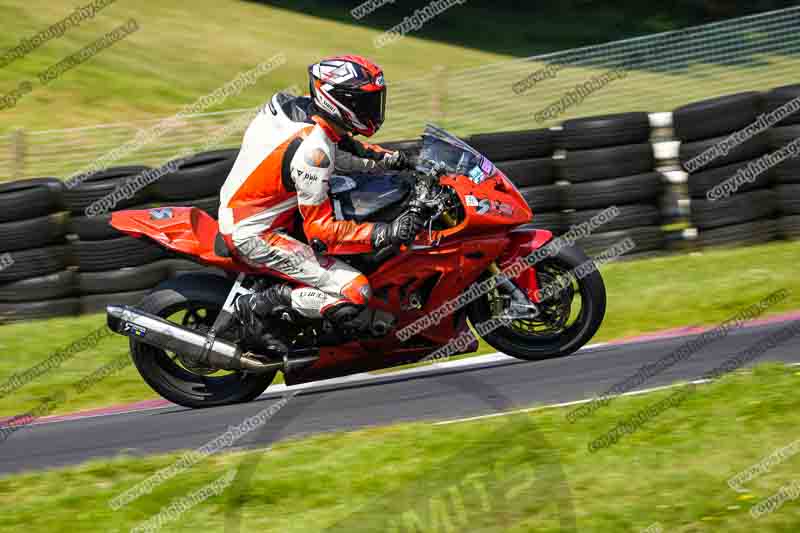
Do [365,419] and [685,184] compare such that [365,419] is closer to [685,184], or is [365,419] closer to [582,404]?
[582,404]

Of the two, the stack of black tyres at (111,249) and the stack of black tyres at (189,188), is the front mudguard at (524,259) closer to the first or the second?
the stack of black tyres at (189,188)

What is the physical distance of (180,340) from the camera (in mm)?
6789

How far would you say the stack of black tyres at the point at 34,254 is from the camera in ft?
31.5

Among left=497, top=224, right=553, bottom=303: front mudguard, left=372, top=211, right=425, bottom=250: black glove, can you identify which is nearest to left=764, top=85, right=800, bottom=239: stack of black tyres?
left=497, top=224, right=553, bottom=303: front mudguard

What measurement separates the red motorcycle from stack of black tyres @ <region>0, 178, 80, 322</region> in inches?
119

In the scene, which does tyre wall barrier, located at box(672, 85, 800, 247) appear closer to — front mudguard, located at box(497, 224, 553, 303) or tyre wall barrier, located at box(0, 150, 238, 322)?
front mudguard, located at box(497, 224, 553, 303)

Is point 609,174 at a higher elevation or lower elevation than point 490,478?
higher

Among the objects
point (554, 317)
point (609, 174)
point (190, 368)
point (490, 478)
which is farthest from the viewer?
point (609, 174)

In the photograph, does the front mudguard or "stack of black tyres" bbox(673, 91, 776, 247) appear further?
"stack of black tyres" bbox(673, 91, 776, 247)

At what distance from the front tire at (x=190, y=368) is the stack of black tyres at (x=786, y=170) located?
5.46m

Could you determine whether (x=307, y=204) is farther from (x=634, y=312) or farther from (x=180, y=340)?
(x=634, y=312)

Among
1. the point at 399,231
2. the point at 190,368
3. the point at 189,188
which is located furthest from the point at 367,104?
the point at 189,188

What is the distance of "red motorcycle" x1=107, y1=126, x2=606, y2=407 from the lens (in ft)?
22.2

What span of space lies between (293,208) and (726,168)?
498 cm
